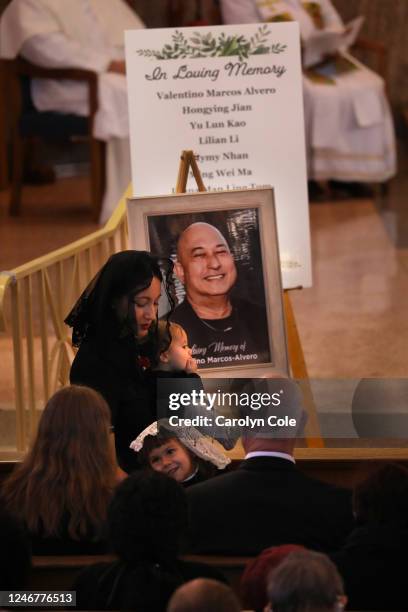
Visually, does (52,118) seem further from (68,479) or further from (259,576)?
(259,576)

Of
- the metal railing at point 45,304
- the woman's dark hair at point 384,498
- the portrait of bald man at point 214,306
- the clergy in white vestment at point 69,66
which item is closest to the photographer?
the woman's dark hair at point 384,498

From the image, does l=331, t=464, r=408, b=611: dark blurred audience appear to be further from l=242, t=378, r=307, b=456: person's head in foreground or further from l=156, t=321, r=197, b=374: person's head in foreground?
l=156, t=321, r=197, b=374: person's head in foreground

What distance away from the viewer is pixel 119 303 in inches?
113

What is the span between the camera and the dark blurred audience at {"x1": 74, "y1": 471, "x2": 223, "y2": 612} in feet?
6.76

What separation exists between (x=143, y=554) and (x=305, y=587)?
31 centimetres

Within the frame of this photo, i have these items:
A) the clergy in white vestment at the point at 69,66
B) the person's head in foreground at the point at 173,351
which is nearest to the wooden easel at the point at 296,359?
the person's head in foreground at the point at 173,351

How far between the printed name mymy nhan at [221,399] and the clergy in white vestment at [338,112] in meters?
6.15

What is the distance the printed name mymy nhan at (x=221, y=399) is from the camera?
2.64 m

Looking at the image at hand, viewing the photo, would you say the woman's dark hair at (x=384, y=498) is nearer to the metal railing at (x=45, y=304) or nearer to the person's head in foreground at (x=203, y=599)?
the person's head in foreground at (x=203, y=599)

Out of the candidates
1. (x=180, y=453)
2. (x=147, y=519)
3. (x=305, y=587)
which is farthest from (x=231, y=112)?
(x=305, y=587)

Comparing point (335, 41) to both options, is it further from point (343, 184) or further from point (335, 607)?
point (335, 607)

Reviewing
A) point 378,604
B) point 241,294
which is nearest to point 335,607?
point 378,604

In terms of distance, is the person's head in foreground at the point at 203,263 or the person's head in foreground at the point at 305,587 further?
the person's head in foreground at the point at 203,263

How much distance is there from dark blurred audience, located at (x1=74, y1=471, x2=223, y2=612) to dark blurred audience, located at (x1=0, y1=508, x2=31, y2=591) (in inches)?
6.8
